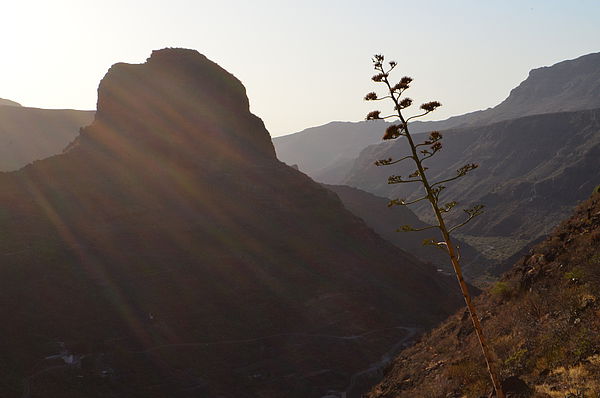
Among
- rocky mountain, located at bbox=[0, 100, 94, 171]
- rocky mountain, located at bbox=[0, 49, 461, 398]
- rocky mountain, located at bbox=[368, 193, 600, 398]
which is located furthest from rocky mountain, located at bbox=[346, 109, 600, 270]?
rocky mountain, located at bbox=[0, 100, 94, 171]

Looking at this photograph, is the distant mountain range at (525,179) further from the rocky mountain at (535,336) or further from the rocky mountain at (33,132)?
the rocky mountain at (33,132)

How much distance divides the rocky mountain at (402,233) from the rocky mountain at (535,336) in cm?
6470

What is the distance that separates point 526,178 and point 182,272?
12892cm

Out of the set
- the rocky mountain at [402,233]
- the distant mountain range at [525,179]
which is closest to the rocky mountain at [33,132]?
the rocky mountain at [402,233]

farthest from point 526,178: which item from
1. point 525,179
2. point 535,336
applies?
point 535,336

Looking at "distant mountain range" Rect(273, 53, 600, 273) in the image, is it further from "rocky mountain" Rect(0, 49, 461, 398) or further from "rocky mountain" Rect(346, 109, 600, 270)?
"rocky mountain" Rect(0, 49, 461, 398)

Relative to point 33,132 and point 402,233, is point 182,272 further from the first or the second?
point 33,132

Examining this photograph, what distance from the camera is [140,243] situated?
59.1m

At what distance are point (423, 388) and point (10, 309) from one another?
41.7 m

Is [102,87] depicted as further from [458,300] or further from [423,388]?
[423,388]

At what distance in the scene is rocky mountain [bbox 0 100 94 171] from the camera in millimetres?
133512

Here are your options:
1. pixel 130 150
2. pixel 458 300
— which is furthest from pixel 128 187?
pixel 458 300

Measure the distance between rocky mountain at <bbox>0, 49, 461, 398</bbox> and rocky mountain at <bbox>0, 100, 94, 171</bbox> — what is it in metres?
65.8

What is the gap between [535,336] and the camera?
736 inches
